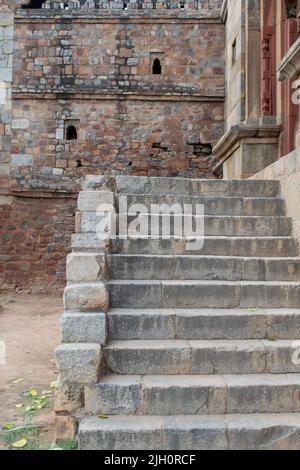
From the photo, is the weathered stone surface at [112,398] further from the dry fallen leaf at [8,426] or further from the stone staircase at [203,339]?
the dry fallen leaf at [8,426]

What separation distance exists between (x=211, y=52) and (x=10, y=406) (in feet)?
34.0

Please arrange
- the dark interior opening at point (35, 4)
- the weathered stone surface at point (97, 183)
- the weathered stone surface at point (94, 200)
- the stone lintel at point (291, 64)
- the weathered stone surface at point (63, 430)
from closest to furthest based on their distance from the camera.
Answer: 1. the weathered stone surface at point (63, 430)
2. the weathered stone surface at point (94, 200)
3. the weathered stone surface at point (97, 183)
4. the stone lintel at point (291, 64)
5. the dark interior opening at point (35, 4)

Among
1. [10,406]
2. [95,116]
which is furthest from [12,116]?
[10,406]

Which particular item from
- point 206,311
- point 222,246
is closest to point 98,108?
point 222,246

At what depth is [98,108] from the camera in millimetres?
11773

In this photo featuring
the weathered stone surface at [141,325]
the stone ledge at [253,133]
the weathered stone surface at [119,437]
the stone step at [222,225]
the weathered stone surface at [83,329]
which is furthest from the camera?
the stone ledge at [253,133]

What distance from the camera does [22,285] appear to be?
38.1 ft

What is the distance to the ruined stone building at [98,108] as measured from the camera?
11.7 metres

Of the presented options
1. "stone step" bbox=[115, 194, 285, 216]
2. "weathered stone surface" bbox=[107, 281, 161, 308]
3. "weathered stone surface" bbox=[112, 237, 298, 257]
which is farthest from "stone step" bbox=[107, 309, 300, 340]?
"stone step" bbox=[115, 194, 285, 216]

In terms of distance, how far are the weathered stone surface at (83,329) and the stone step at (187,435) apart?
54 centimetres

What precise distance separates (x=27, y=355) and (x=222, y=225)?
3.19 meters

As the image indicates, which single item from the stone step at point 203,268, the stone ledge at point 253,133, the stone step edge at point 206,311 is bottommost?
the stone step edge at point 206,311

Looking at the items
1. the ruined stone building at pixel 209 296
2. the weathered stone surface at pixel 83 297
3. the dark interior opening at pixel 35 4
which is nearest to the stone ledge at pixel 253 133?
the ruined stone building at pixel 209 296

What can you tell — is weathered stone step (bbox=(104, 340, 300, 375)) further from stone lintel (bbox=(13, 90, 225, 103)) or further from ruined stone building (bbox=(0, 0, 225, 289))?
stone lintel (bbox=(13, 90, 225, 103))
